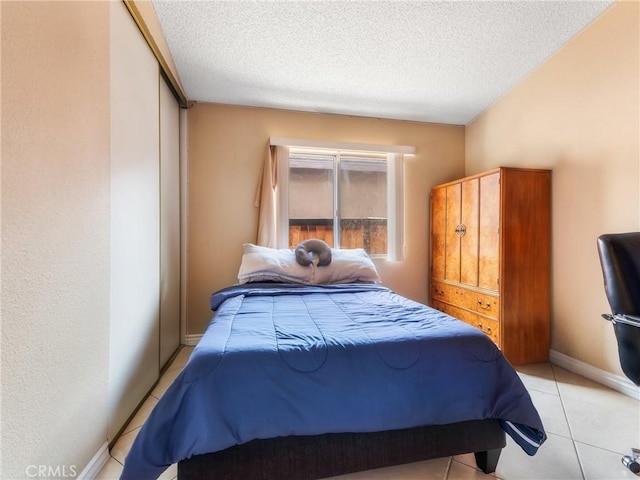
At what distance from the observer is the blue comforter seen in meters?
1.00

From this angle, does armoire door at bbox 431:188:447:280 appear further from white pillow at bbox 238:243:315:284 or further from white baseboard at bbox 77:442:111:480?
white baseboard at bbox 77:442:111:480

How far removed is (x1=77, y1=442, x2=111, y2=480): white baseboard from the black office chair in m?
2.35

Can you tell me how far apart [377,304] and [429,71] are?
211cm

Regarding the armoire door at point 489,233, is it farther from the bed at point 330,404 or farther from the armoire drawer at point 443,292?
the bed at point 330,404

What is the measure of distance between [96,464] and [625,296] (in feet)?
8.23

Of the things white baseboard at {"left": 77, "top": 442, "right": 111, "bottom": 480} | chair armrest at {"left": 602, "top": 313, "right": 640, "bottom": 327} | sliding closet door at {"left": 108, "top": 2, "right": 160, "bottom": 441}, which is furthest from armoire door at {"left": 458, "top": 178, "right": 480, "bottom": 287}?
white baseboard at {"left": 77, "top": 442, "right": 111, "bottom": 480}

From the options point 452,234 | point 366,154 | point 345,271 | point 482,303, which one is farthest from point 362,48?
point 482,303

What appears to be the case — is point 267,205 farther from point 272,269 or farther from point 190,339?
point 190,339

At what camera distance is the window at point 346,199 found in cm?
319

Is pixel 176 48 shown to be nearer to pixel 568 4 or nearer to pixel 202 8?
pixel 202 8

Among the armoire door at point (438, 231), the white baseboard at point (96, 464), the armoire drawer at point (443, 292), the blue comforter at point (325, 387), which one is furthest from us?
the armoire door at point (438, 231)

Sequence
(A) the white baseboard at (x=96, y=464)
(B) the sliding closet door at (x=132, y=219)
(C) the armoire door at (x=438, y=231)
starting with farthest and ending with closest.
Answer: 1. (C) the armoire door at (x=438, y=231)
2. (B) the sliding closet door at (x=132, y=219)
3. (A) the white baseboard at (x=96, y=464)

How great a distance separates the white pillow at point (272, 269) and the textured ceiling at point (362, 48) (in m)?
1.59

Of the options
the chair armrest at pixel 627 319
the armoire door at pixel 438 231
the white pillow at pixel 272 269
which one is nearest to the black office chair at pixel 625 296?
the chair armrest at pixel 627 319
